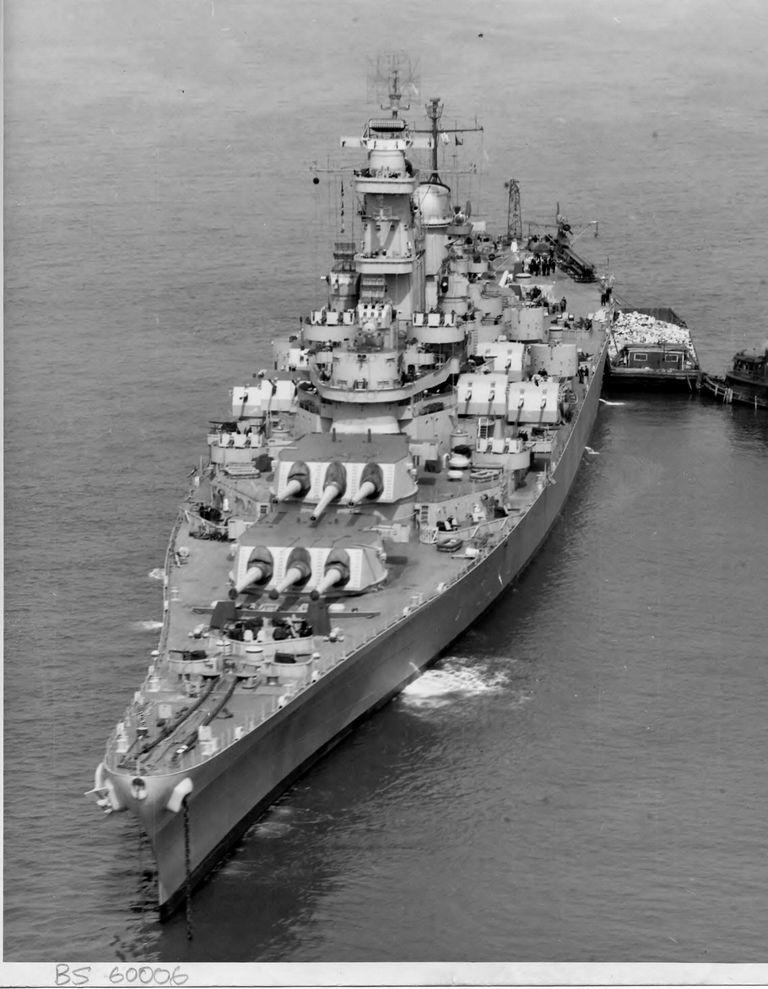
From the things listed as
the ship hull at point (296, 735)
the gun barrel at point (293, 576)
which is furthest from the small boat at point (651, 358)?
the gun barrel at point (293, 576)

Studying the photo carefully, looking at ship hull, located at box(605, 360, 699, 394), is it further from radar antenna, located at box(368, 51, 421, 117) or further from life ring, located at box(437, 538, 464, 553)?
life ring, located at box(437, 538, 464, 553)

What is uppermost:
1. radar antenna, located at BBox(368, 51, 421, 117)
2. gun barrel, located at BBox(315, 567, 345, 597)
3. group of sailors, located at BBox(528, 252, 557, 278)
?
radar antenna, located at BBox(368, 51, 421, 117)

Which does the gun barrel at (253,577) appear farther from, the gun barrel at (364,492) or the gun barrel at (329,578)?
the gun barrel at (364,492)

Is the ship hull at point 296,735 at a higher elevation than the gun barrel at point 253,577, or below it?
below

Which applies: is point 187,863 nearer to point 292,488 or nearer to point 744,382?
point 292,488

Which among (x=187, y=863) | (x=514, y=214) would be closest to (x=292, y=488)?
(x=187, y=863)

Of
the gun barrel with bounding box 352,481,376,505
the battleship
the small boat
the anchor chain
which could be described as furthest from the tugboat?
the anchor chain
